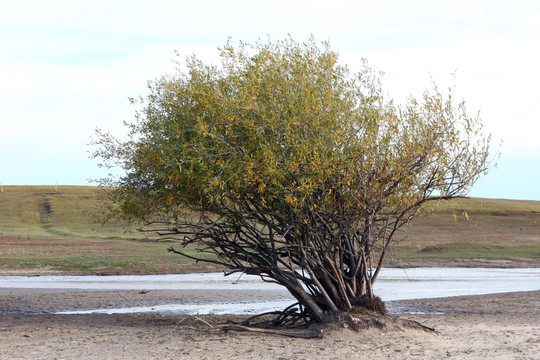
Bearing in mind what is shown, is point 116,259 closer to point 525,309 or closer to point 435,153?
point 525,309

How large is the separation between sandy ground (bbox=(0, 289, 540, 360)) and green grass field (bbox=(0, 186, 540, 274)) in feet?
9.13

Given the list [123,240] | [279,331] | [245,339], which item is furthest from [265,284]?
[123,240]

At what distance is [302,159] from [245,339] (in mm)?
4411

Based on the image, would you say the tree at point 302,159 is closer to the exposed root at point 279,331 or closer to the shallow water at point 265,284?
the exposed root at point 279,331

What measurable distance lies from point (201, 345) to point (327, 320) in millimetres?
3092

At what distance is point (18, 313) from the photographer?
69.2 ft

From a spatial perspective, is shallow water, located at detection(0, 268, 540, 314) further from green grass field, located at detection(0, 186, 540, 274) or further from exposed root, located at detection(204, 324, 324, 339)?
exposed root, located at detection(204, 324, 324, 339)

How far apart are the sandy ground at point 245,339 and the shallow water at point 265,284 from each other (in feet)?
10.8

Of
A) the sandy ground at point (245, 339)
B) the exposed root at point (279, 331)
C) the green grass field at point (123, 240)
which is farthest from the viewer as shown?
the green grass field at point (123, 240)

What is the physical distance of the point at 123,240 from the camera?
58.2 meters

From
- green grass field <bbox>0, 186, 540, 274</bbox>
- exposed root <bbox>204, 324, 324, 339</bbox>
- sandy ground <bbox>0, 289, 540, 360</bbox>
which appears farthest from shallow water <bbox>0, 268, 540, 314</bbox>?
exposed root <bbox>204, 324, 324, 339</bbox>

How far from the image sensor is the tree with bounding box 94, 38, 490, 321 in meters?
13.9

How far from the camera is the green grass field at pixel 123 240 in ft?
126

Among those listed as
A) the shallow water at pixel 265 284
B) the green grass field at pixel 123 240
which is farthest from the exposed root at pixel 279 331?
the shallow water at pixel 265 284
